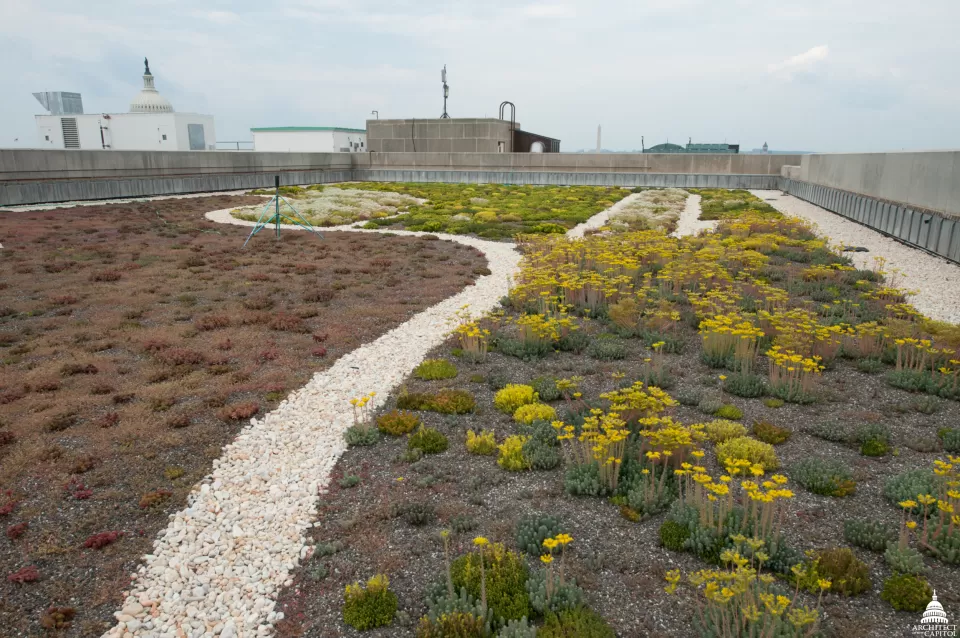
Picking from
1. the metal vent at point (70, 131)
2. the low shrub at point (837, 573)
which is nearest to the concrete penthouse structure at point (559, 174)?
the low shrub at point (837, 573)

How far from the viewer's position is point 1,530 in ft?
18.2

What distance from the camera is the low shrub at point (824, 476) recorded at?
604cm

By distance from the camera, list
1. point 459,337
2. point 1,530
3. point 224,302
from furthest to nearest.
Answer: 1. point 224,302
2. point 459,337
3. point 1,530

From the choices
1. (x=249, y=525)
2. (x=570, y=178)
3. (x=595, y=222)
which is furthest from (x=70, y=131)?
(x=249, y=525)

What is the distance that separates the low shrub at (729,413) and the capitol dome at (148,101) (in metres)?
80.3

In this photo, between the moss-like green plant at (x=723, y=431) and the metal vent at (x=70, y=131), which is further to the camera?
the metal vent at (x=70, y=131)

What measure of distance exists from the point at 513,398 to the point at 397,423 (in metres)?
1.64

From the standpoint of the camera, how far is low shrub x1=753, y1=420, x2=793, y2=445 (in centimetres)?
705

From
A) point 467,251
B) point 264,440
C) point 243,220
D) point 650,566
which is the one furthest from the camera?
point 243,220

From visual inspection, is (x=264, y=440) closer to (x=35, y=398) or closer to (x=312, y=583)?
(x=312, y=583)

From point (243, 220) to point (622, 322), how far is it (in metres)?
19.5

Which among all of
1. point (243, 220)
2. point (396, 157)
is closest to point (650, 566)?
point (243, 220)

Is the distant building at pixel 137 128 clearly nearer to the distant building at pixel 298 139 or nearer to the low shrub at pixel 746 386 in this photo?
the distant building at pixel 298 139

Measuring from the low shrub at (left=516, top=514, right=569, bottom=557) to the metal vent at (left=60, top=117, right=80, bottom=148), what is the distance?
84.5 meters
